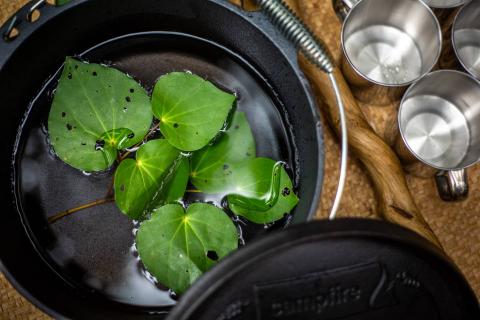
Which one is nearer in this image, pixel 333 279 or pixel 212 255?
pixel 333 279

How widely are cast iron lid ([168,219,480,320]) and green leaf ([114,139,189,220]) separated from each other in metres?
0.30

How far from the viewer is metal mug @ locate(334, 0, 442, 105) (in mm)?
1141

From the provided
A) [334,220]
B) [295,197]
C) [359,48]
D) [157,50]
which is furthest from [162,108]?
[359,48]

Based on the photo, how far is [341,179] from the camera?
749 millimetres

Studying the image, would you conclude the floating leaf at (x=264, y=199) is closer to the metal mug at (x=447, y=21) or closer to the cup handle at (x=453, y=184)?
the cup handle at (x=453, y=184)

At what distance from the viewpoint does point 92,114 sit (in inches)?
36.6

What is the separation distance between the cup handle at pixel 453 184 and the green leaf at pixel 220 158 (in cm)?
41

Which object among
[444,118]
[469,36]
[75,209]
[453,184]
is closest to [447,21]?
[469,36]

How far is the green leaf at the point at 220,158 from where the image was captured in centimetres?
95

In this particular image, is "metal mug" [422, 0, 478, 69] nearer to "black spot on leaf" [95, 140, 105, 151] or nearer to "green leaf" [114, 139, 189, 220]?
"green leaf" [114, 139, 189, 220]

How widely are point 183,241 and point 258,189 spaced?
0.16 metres

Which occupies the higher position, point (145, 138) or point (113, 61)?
point (113, 61)

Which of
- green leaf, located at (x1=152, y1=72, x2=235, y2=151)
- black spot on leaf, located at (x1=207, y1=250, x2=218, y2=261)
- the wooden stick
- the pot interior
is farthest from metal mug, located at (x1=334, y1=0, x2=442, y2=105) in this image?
black spot on leaf, located at (x1=207, y1=250, x2=218, y2=261)

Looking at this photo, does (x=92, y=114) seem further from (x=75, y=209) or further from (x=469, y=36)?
(x=469, y=36)
